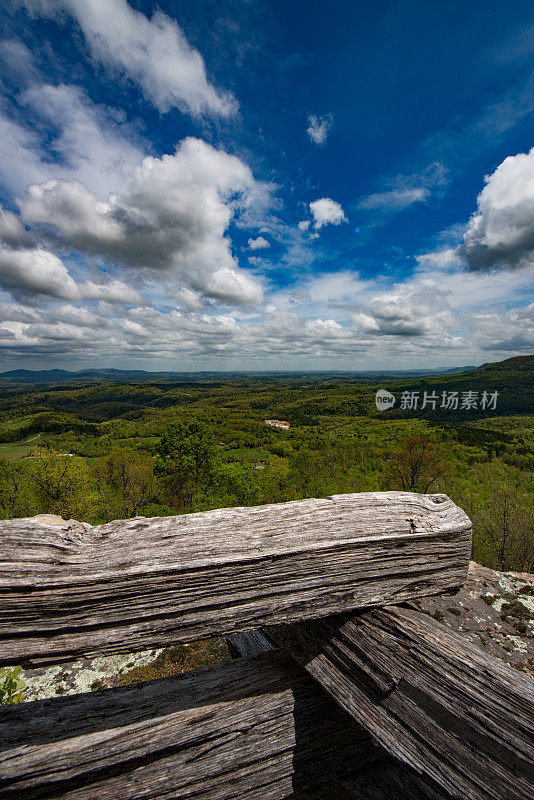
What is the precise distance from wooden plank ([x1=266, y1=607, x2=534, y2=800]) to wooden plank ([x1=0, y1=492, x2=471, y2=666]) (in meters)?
0.23

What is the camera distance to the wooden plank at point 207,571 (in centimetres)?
139

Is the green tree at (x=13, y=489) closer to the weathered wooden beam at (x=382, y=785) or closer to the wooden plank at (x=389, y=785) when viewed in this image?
the weathered wooden beam at (x=382, y=785)

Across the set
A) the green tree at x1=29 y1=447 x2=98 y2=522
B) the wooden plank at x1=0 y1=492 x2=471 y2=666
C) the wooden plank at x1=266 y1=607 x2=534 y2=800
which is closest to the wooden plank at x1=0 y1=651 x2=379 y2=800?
the wooden plank at x1=266 y1=607 x2=534 y2=800

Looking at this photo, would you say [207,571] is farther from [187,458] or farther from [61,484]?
[61,484]

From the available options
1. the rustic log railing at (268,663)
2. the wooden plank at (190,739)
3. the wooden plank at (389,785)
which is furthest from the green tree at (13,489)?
the wooden plank at (389,785)

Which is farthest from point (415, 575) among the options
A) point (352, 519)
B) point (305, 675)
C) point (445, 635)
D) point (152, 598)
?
point (152, 598)

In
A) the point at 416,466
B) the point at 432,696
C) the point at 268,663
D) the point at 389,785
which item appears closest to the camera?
the point at 432,696

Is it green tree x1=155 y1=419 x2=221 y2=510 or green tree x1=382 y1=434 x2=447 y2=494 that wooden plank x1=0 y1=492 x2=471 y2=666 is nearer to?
green tree x1=155 y1=419 x2=221 y2=510

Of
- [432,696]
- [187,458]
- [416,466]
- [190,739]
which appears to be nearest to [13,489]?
[187,458]

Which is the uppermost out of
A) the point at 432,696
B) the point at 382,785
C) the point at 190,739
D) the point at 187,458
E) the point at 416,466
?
the point at 432,696

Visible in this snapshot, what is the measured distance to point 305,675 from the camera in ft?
6.73

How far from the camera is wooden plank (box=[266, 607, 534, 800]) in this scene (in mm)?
1291

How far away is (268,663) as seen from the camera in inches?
82.4

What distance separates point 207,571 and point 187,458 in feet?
87.0
